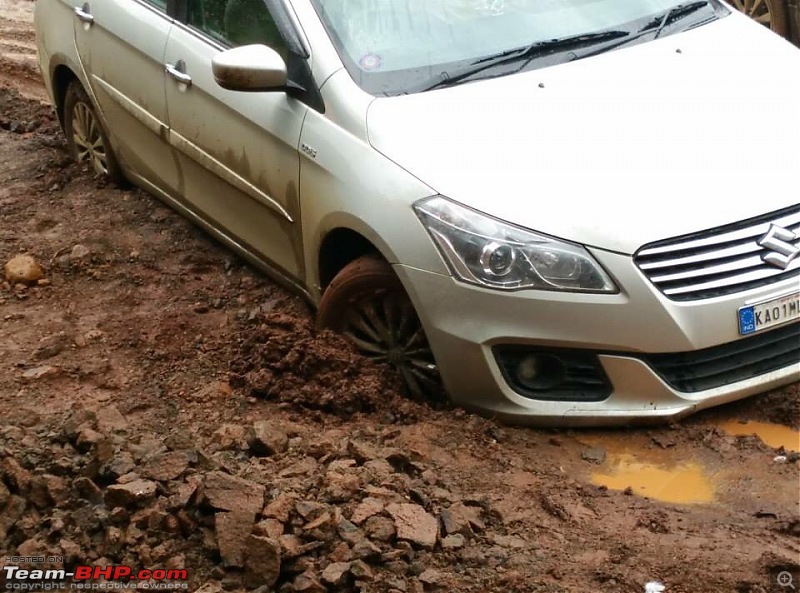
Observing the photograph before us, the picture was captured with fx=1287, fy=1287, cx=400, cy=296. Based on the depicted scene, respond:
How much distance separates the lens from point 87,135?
7.30 metres

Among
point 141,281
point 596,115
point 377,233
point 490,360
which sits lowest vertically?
point 141,281

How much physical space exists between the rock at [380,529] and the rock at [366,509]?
0.06ft

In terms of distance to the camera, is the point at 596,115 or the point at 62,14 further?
the point at 62,14

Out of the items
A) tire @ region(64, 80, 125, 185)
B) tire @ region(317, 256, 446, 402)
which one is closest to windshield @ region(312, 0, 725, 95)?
tire @ region(317, 256, 446, 402)

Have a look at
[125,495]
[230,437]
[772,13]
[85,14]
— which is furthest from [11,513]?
[772,13]

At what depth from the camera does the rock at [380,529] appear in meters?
3.84

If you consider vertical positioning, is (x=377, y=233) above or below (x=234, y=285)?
above

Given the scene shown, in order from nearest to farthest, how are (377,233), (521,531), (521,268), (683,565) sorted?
(683,565) < (521,531) < (521,268) < (377,233)

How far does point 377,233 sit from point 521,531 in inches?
48.7

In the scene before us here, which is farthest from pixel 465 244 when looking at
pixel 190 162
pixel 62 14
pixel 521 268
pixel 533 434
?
pixel 62 14

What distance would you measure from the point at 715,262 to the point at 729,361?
38cm

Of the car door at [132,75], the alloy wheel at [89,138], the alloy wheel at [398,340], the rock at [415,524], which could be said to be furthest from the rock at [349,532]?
the alloy wheel at [89,138]

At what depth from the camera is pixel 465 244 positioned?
4.39 metres

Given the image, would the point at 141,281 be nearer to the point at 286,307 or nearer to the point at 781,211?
the point at 286,307
